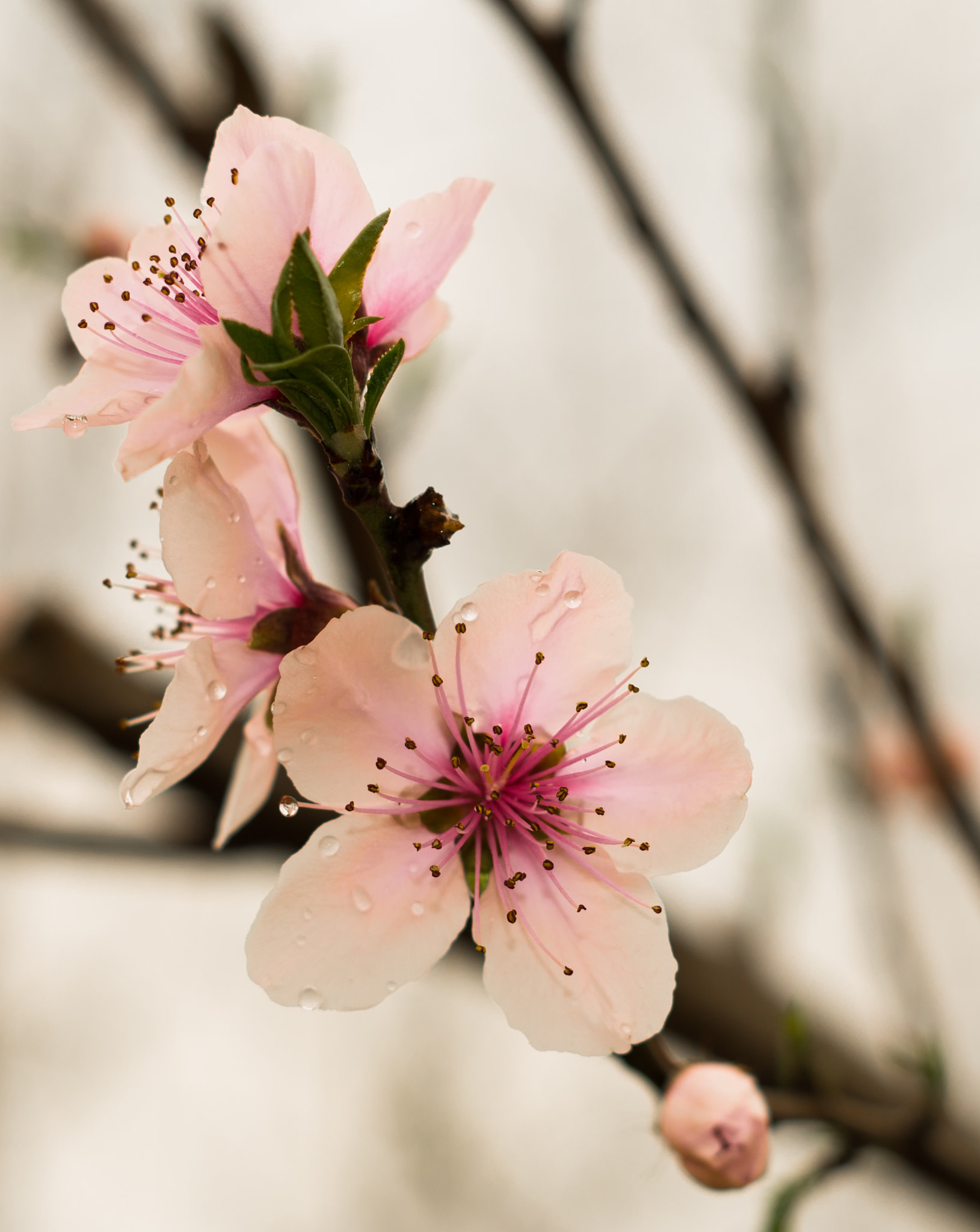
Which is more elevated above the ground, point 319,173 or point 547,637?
point 319,173

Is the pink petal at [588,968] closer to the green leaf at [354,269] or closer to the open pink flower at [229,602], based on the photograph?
the open pink flower at [229,602]

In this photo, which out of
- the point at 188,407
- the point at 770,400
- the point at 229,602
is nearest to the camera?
the point at 188,407

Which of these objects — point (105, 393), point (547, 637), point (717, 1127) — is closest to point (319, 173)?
point (105, 393)

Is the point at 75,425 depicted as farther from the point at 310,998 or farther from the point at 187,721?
the point at 310,998

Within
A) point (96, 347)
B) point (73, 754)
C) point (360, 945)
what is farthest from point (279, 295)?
point (73, 754)

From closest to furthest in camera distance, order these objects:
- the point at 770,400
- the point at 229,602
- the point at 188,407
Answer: the point at 188,407 → the point at 229,602 → the point at 770,400

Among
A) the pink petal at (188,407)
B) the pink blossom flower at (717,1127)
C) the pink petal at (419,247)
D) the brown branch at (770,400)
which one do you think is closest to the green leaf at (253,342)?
the pink petal at (188,407)

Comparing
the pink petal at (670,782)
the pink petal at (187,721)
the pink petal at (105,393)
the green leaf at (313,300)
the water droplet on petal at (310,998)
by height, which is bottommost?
the water droplet on petal at (310,998)
